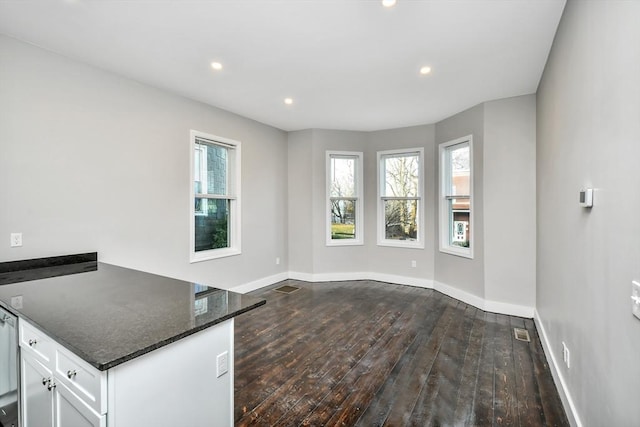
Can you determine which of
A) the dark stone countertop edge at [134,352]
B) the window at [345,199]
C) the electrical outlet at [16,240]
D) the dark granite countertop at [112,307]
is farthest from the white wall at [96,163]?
the window at [345,199]

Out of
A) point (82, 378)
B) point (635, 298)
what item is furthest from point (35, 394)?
point (635, 298)

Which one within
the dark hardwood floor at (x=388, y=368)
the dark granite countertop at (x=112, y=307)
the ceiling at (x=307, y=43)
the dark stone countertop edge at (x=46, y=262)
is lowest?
the dark hardwood floor at (x=388, y=368)

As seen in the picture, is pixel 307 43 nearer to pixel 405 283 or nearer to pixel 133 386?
Answer: pixel 133 386

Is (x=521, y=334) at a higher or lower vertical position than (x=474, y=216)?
lower

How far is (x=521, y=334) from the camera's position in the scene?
3.30m

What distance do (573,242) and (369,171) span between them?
12.6 ft

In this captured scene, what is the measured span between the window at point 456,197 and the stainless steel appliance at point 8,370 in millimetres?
4566

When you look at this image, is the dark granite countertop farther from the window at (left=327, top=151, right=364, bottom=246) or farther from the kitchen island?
the window at (left=327, top=151, right=364, bottom=246)

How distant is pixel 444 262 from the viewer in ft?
15.9

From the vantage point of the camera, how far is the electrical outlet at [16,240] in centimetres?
249

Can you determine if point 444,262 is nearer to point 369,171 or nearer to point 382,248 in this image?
point 382,248

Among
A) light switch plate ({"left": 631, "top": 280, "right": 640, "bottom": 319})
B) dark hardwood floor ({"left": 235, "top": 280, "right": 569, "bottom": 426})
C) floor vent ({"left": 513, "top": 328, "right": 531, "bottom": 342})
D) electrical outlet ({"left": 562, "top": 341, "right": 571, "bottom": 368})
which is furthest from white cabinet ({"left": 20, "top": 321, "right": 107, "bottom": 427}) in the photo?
floor vent ({"left": 513, "top": 328, "right": 531, "bottom": 342})

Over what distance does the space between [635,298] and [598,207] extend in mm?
595

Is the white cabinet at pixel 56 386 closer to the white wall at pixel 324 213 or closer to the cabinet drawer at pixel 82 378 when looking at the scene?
the cabinet drawer at pixel 82 378
